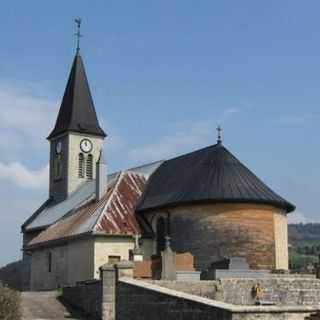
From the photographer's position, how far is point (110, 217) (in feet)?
122

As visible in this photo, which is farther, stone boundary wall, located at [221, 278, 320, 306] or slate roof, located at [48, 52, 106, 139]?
slate roof, located at [48, 52, 106, 139]

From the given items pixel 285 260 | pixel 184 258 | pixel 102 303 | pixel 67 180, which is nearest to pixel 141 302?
pixel 102 303

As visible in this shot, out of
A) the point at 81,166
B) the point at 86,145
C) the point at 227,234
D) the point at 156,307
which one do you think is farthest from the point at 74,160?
the point at 156,307

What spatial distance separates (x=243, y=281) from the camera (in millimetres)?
24688

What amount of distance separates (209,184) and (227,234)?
2.85 m

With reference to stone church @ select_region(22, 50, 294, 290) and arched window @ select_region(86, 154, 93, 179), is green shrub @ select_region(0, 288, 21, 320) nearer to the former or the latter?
stone church @ select_region(22, 50, 294, 290)

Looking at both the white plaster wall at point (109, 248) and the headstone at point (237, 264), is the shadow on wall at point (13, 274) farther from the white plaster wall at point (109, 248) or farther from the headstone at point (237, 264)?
the headstone at point (237, 264)

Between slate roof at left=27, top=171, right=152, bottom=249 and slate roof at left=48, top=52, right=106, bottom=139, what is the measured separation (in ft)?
36.0

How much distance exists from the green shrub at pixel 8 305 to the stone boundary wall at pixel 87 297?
3.80 meters

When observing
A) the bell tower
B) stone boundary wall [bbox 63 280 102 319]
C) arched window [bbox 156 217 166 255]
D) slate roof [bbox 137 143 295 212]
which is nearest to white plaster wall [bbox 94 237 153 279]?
arched window [bbox 156 217 166 255]

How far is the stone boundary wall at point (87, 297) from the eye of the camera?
22.3 metres

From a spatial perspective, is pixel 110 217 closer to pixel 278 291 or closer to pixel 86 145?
pixel 278 291

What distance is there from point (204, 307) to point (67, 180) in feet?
121

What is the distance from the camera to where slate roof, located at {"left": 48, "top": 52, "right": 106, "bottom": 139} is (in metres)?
52.8
